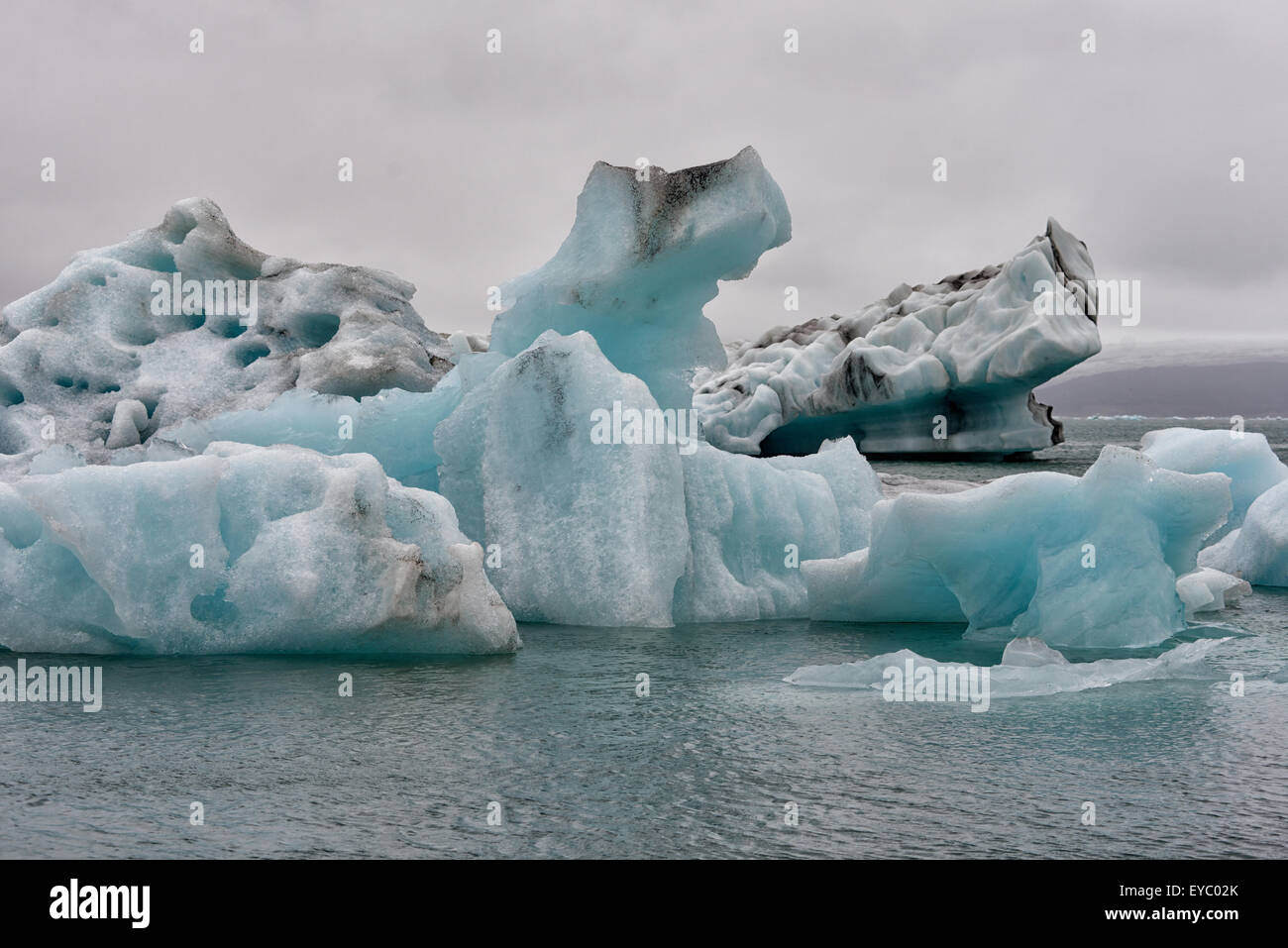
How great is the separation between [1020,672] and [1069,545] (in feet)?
7.04

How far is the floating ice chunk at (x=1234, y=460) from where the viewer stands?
1348 centimetres

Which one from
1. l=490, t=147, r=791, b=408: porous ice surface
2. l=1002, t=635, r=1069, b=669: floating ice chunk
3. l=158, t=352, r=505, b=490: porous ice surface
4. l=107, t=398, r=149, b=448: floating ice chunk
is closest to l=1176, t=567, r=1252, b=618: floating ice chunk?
l=1002, t=635, r=1069, b=669: floating ice chunk

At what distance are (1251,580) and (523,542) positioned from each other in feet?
25.6

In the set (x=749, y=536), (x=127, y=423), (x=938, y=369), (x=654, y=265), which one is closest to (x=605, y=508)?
(x=749, y=536)

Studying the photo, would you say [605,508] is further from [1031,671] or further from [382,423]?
[1031,671]

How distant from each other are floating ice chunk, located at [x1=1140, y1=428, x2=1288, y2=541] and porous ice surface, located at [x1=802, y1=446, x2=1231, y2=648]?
541cm

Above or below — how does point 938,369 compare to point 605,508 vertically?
above

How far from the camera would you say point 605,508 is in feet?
28.5

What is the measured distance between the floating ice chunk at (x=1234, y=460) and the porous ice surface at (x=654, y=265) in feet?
18.9

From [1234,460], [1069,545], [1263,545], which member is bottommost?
[1263,545]

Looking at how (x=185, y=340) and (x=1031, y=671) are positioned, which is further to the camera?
(x=185, y=340)

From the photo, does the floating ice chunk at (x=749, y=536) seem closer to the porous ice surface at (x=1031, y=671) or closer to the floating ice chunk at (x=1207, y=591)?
the porous ice surface at (x=1031, y=671)

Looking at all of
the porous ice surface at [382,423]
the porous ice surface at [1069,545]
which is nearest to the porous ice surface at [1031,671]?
the porous ice surface at [1069,545]

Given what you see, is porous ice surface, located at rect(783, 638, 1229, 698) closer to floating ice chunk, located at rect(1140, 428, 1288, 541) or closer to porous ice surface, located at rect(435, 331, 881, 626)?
porous ice surface, located at rect(435, 331, 881, 626)
